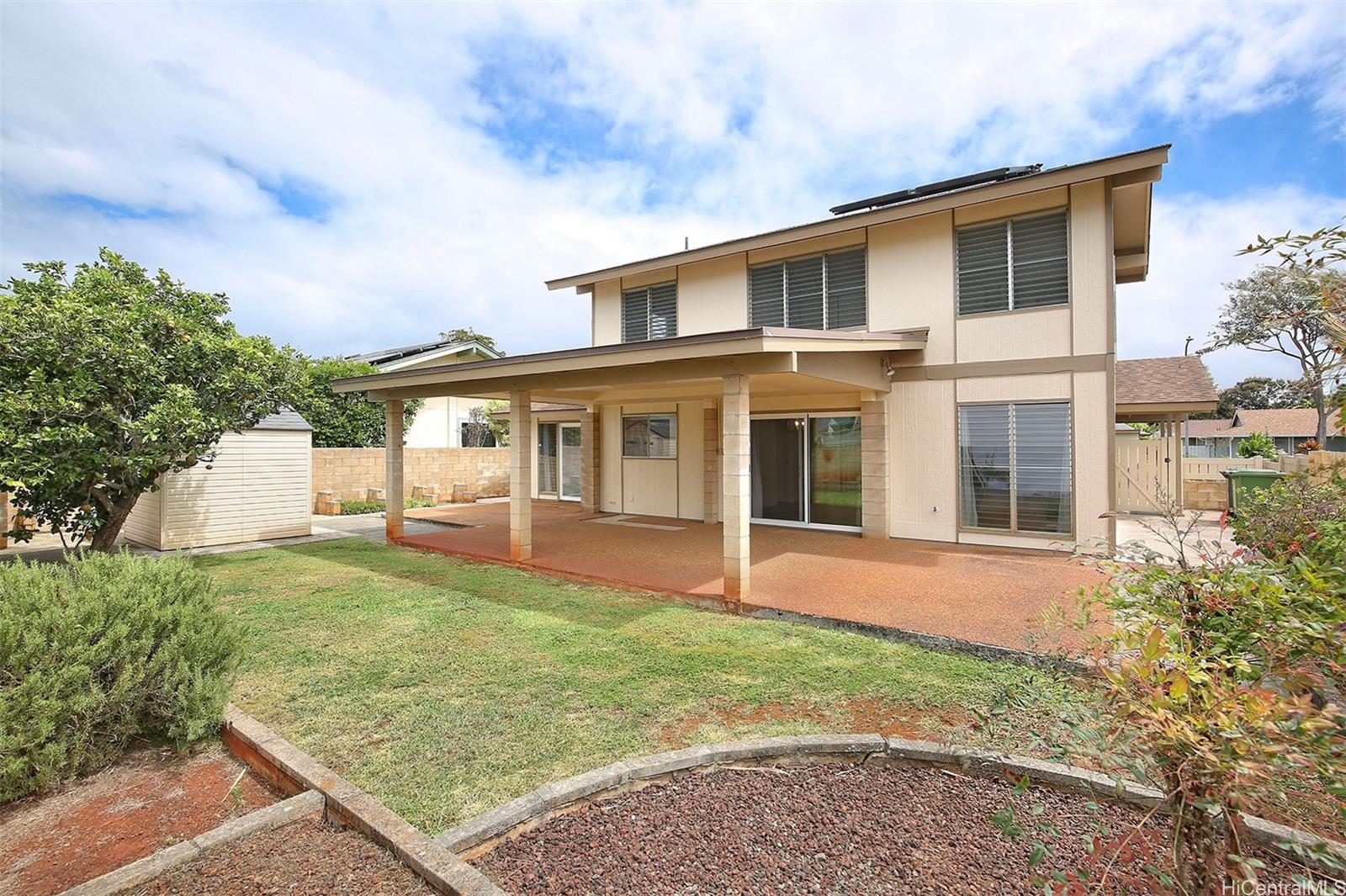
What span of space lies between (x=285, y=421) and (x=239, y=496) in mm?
1675

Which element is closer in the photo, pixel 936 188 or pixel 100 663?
pixel 100 663

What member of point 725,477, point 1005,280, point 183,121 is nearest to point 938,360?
point 1005,280

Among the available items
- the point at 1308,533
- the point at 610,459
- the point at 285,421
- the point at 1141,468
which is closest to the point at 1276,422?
the point at 1141,468

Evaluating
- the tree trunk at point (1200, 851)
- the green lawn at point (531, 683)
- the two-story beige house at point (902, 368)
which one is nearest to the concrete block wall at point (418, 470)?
the two-story beige house at point (902, 368)

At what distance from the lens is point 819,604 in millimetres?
6637

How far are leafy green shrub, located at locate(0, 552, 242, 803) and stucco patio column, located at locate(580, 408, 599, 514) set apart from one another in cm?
1084

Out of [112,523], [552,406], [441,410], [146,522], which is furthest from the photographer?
[441,410]

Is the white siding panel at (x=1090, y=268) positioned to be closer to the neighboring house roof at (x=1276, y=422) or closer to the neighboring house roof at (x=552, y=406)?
the neighboring house roof at (x=552, y=406)

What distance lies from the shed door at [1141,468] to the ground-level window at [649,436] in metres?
10.8

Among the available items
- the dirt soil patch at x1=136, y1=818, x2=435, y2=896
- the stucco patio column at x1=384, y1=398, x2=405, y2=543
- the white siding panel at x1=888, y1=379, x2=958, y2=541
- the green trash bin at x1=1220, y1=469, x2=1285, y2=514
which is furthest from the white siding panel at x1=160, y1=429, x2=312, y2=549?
the green trash bin at x1=1220, y1=469, x2=1285, y2=514

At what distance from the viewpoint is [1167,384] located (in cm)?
1396

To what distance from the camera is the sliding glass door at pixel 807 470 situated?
11133mm

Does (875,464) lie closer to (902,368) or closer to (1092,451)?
(902,368)

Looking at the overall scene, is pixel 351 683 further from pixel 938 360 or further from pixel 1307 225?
pixel 938 360
